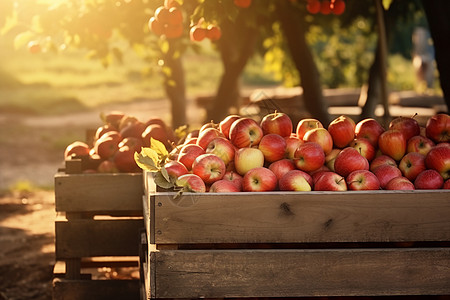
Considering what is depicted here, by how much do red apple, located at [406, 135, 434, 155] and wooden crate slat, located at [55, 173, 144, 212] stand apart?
1.57 metres

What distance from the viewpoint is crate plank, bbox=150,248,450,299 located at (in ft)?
9.67

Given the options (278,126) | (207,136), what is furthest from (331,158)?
(207,136)

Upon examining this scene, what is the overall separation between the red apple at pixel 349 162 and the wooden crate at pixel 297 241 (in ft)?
1.01

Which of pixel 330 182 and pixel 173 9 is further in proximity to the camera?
pixel 173 9

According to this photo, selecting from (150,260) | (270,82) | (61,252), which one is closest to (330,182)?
(150,260)

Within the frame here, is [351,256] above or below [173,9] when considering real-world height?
below

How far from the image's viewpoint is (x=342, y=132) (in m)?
3.59

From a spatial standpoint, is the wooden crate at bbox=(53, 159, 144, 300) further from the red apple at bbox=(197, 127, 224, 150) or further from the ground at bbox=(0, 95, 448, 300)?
the ground at bbox=(0, 95, 448, 300)

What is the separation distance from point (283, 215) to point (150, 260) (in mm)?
526

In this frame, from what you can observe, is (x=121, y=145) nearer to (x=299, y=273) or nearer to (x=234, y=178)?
(x=234, y=178)

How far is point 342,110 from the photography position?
36.9ft

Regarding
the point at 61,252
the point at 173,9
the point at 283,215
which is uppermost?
the point at 173,9

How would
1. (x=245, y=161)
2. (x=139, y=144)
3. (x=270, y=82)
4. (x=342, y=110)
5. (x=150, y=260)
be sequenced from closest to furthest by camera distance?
(x=150, y=260) < (x=245, y=161) < (x=139, y=144) < (x=342, y=110) < (x=270, y=82)

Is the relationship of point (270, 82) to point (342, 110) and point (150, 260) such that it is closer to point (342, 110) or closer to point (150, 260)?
point (342, 110)
